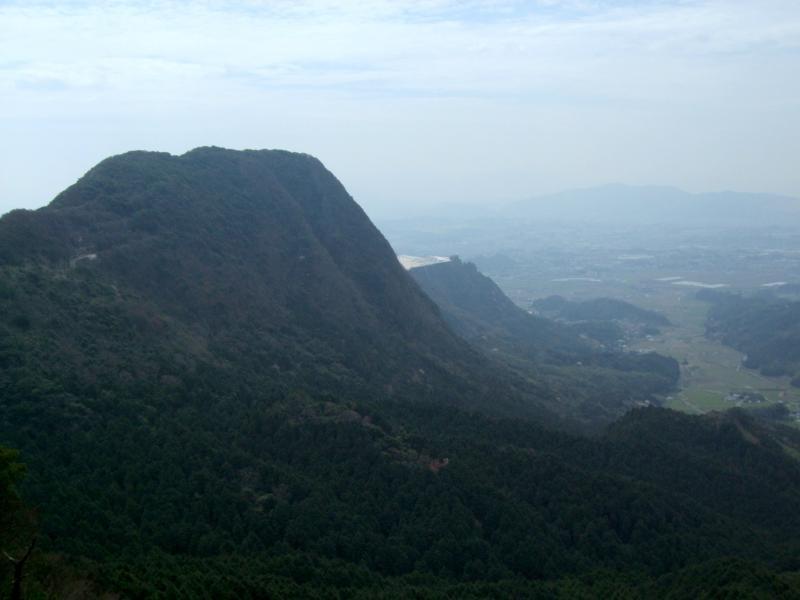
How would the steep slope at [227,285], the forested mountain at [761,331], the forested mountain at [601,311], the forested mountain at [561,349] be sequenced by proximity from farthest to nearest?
the forested mountain at [601,311]
the forested mountain at [761,331]
the forested mountain at [561,349]
the steep slope at [227,285]

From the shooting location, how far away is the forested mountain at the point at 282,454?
29.0m

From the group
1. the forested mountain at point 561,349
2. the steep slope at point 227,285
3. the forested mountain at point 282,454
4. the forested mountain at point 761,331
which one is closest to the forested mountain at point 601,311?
the forested mountain at point 561,349

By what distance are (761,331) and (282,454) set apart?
11187cm

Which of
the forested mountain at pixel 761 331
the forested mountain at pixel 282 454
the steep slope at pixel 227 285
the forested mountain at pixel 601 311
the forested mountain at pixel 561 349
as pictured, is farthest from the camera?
the forested mountain at pixel 601 311

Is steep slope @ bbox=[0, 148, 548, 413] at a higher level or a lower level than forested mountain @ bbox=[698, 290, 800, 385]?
higher

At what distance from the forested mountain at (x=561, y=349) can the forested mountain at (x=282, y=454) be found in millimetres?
13382

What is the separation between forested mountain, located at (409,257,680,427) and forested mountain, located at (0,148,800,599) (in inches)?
527

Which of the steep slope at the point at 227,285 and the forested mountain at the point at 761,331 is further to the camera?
the forested mountain at the point at 761,331

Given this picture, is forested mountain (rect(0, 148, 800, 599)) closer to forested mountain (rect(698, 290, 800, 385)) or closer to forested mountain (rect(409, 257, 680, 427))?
forested mountain (rect(409, 257, 680, 427))

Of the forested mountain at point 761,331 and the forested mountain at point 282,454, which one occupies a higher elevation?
the forested mountain at point 282,454

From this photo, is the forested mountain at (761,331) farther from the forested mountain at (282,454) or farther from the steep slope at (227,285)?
the steep slope at (227,285)

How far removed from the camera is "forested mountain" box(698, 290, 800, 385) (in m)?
113

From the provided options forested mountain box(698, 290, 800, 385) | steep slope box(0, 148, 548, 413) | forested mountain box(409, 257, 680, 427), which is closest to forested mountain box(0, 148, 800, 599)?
steep slope box(0, 148, 548, 413)

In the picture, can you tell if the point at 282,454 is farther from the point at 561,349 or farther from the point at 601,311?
the point at 601,311
